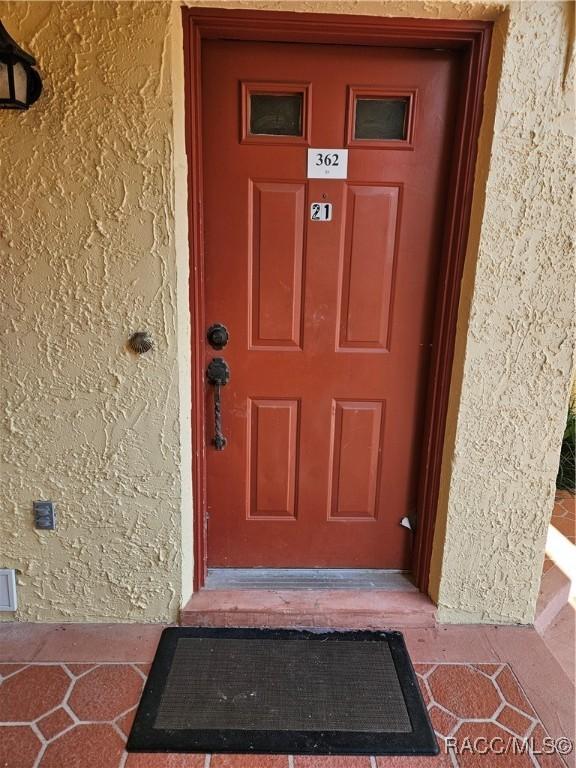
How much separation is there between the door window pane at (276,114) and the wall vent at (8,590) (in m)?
2.04

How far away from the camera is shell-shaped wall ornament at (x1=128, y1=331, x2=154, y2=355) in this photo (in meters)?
1.92

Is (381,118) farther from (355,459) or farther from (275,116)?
(355,459)

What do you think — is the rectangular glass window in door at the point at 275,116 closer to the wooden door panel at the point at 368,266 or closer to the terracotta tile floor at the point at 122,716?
the wooden door panel at the point at 368,266

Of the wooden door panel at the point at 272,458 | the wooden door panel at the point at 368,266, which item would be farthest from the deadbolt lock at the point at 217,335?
the wooden door panel at the point at 368,266

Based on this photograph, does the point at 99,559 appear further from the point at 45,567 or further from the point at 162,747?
the point at 162,747

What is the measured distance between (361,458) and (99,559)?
1.20 meters

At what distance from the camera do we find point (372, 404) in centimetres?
228

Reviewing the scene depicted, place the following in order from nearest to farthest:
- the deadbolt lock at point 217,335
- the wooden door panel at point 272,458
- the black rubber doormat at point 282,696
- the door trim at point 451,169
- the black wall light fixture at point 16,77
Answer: the black wall light fixture at point 16,77, the black rubber doormat at point 282,696, the door trim at point 451,169, the deadbolt lock at point 217,335, the wooden door panel at point 272,458

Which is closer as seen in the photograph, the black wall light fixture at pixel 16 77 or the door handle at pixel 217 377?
the black wall light fixture at pixel 16 77

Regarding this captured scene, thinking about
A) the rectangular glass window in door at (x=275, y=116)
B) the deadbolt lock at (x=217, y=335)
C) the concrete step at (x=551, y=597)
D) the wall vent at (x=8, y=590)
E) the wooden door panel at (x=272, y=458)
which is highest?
the rectangular glass window in door at (x=275, y=116)

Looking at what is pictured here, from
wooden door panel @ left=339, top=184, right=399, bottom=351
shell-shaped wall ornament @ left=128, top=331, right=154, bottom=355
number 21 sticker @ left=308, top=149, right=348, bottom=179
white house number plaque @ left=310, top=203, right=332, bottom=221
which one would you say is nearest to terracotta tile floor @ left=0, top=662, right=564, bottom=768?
shell-shaped wall ornament @ left=128, top=331, right=154, bottom=355

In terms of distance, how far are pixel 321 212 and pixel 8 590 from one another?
202cm

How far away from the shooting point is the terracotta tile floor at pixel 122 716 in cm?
164

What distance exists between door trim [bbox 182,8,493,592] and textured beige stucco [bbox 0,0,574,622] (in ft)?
0.16
